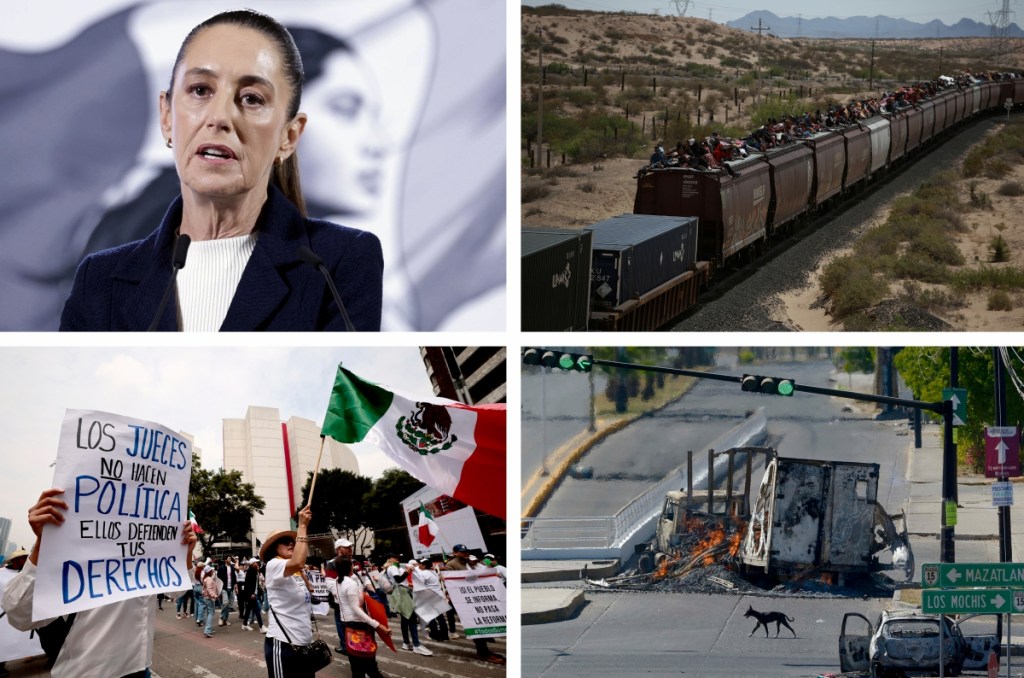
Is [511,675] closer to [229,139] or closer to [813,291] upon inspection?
[229,139]

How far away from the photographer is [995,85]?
64.2 ft

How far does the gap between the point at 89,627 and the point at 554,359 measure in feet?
15.2

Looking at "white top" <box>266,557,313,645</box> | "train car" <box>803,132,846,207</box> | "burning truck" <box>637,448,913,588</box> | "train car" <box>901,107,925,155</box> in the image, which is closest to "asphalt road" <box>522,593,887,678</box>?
"burning truck" <box>637,448,913,588</box>

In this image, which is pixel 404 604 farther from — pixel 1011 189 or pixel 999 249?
pixel 1011 189

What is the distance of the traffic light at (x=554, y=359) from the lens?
965cm

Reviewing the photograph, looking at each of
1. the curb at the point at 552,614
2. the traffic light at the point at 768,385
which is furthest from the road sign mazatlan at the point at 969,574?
the curb at the point at 552,614

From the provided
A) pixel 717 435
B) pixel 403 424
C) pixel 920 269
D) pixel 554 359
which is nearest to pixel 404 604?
pixel 403 424

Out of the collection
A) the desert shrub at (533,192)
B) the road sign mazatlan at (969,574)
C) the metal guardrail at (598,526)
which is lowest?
the metal guardrail at (598,526)

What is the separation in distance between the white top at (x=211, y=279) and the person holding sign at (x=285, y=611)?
2.06 meters

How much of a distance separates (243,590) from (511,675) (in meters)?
2.00

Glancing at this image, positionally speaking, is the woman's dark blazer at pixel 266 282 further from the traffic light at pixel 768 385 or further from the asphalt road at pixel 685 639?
the asphalt road at pixel 685 639

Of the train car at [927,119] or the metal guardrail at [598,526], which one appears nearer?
the metal guardrail at [598,526]

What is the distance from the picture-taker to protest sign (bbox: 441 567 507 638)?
863 cm

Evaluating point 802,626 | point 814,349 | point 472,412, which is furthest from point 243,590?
point 814,349
